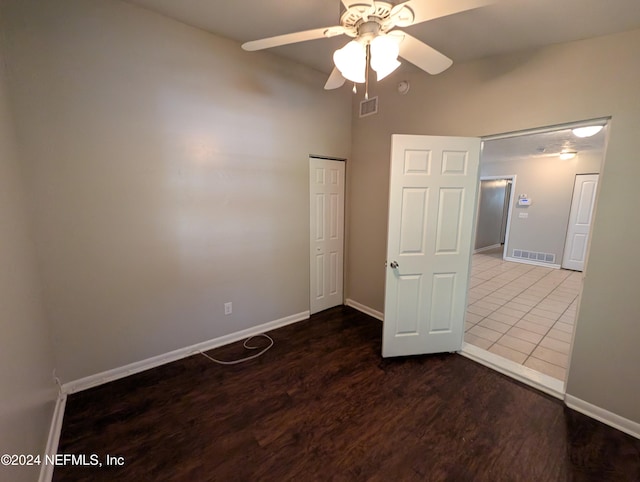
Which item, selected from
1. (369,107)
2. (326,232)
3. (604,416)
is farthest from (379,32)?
(604,416)

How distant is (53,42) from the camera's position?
172cm

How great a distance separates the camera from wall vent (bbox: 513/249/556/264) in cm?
592

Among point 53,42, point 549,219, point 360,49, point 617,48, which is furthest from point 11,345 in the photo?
point 549,219

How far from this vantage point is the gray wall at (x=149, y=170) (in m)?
1.78

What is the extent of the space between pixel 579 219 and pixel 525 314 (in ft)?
11.9

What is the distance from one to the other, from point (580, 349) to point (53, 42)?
4258 millimetres

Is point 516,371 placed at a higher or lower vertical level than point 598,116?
lower

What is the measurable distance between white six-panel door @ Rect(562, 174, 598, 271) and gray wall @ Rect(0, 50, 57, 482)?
7.86 metres

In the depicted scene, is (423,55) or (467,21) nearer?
(423,55)

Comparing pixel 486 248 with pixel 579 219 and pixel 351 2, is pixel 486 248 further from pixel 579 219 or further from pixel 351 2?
pixel 351 2

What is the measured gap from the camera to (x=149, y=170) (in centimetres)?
213

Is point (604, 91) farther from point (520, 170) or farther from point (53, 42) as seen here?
point (520, 170)

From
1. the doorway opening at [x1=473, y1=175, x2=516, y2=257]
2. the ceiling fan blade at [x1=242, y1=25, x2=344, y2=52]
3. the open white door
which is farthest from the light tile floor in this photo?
the ceiling fan blade at [x1=242, y1=25, x2=344, y2=52]

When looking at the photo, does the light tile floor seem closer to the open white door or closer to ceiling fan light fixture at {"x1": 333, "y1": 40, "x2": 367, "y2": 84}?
the open white door
